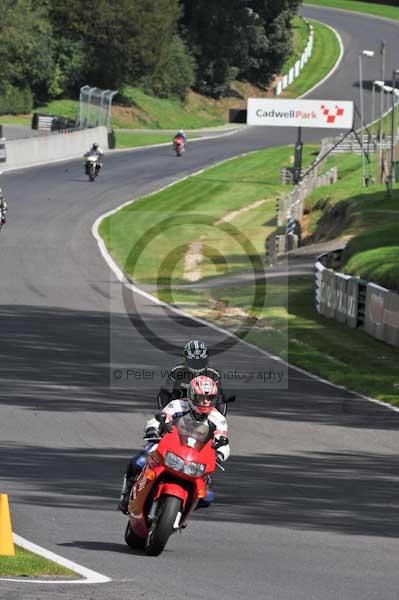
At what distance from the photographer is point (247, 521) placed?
13648 millimetres

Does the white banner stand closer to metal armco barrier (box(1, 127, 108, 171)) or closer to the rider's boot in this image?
metal armco barrier (box(1, 127, 108, 171))

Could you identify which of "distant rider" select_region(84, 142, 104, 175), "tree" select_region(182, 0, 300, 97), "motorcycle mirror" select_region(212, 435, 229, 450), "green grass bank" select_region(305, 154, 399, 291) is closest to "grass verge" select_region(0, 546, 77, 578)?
"motorcycle mirror" select_region(212, 435, 229, 450)

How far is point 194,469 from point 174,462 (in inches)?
7.2

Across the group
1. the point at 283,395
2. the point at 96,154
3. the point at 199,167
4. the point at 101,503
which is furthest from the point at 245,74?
the point at 101,503

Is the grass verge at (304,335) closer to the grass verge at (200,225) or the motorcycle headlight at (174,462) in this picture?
the grass verge at (200,225)

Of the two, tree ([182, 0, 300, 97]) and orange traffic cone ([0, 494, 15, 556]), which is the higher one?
tree ([182, 0, 300, 97])

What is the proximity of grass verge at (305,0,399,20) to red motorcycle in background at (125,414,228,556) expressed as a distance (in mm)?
147216

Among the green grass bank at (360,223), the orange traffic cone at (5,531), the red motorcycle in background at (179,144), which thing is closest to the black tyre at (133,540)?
the orange traffic cone at (5,531)

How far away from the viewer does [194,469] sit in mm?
11836

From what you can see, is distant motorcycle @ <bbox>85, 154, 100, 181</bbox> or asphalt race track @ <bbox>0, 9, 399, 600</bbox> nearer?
asphalt race track @ <bbox>0, 9, 399, 600</bbox>

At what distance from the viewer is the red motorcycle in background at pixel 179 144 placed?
8181cm

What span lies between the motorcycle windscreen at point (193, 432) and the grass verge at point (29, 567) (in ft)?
5.31

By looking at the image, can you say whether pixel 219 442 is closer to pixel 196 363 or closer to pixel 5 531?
pixel 196 363

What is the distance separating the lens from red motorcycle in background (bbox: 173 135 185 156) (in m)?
81.8
